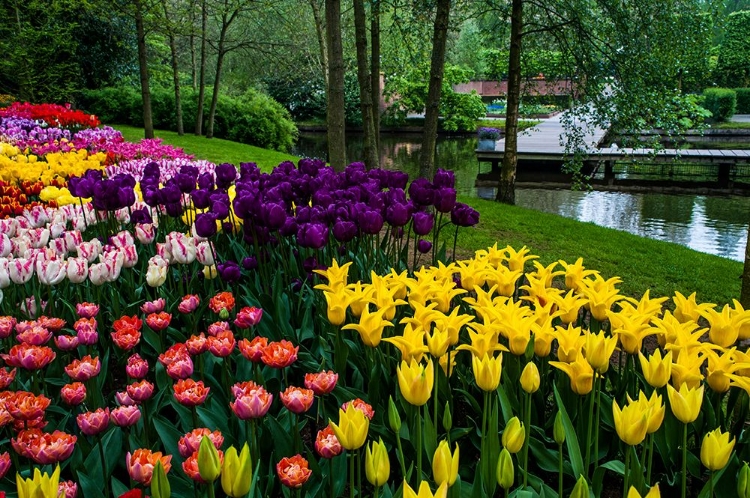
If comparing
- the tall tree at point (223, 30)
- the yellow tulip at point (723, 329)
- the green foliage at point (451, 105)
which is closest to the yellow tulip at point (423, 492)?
the yellow tulip at point (723, 329)

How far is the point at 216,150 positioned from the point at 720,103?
87.7 ft

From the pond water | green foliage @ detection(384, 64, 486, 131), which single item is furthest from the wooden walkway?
green foliage @ detection(384, 64, 486, 131)

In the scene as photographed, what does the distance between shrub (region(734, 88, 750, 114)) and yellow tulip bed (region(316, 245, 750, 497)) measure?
4215 cm

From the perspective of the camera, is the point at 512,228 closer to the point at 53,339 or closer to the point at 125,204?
the point at 125,204

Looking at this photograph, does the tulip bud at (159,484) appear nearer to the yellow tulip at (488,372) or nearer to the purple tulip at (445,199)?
the yellow tulip at (488,372)

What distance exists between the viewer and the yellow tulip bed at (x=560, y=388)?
161 centimetres

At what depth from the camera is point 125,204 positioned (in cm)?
363

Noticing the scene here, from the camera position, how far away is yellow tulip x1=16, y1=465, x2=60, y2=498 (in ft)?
4.13

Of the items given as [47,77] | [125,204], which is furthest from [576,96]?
[47,77]

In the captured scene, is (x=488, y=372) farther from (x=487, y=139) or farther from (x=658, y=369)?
(x=487, y=139)

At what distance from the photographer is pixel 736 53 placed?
124 ft

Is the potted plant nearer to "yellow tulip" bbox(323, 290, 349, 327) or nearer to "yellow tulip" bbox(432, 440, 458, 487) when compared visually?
"yellow tulip" bbox(323, 290, 349, 327)

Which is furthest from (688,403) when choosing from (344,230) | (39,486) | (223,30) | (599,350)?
(223,30)

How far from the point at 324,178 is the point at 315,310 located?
1.02 m
